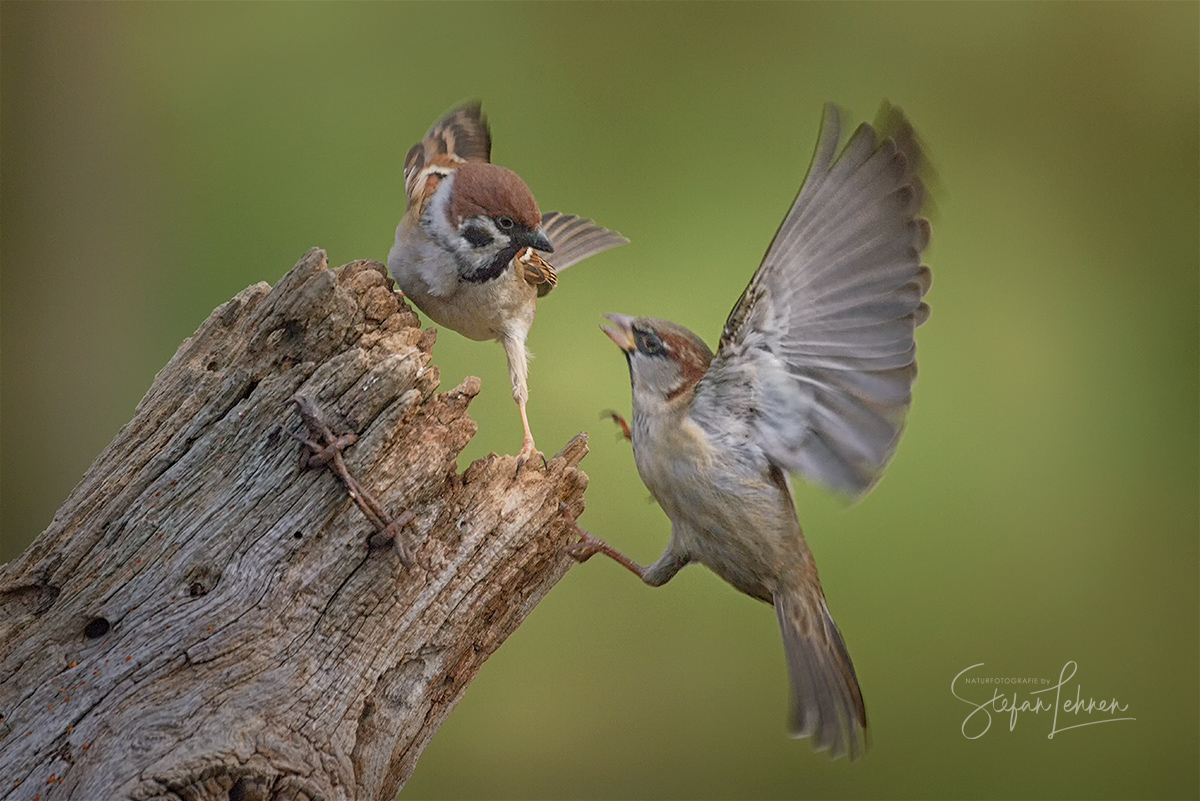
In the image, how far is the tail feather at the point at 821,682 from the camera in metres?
2.04

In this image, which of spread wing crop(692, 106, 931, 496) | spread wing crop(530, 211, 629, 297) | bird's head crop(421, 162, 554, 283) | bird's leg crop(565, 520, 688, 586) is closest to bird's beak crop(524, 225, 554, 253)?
bird's head crop(421, 162, 554, 283)

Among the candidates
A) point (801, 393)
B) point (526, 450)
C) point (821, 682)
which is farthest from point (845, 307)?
point (821, 682)

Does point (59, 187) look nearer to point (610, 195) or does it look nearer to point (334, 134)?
point (334, 134)

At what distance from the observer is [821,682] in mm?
2066

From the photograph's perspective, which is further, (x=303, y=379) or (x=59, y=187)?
(x=59, y=187)

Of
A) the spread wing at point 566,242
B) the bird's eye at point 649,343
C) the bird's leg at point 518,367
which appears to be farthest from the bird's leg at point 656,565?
the spread wing at point 566,242

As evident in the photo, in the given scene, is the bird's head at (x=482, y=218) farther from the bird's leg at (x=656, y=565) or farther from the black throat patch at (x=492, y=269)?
the bird's leg at (x=656, y=565)

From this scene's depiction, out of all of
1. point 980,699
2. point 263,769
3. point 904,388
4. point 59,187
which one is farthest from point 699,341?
point 59,187

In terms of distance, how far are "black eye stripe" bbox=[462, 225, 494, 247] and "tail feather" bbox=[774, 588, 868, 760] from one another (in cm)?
98

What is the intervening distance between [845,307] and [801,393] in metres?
0.17

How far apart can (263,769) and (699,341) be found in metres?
1.09

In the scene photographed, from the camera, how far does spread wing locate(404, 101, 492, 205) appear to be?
2.54 m

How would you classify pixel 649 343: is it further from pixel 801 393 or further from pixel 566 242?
pixel 566 242

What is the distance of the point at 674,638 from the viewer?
11.4 feet
